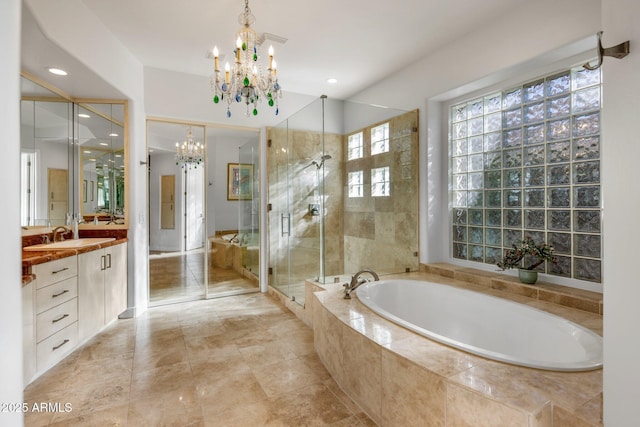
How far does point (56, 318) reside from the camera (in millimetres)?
2297

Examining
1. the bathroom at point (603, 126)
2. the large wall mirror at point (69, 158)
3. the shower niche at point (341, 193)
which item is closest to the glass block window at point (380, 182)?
the shower niche at point (341, 193)

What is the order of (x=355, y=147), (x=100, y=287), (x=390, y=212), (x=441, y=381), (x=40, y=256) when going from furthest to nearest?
(x=355, y=147) < (x=390, y=212) < (x=100, y=287) < (x=40, y=256) < (x=441, y=381)

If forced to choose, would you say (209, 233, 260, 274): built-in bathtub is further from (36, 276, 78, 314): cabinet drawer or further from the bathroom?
(36, 276, 78, 314): cabinet drawer

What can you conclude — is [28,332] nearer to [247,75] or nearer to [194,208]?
[247,75]

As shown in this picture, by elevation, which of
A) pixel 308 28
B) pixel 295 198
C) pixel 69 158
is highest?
pixel 308 28

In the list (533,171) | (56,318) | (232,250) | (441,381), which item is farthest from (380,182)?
(56,318)

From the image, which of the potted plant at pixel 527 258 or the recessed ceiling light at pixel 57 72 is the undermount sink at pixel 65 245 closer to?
the recessed ceiling light at pixel 57 72

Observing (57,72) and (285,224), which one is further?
(285,224)

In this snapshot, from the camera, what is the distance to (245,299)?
394cm

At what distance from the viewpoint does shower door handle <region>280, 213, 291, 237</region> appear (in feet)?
13.0

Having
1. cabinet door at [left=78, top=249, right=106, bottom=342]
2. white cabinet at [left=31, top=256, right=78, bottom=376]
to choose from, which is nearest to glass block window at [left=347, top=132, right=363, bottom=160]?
cabinet door at [left=78, top=249, right=106, bottom=342]

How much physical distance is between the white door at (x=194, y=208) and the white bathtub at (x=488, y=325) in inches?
100

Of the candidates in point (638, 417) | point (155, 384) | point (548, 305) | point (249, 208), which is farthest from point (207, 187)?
point (638, 417)

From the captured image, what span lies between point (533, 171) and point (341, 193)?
1992 millimetres
